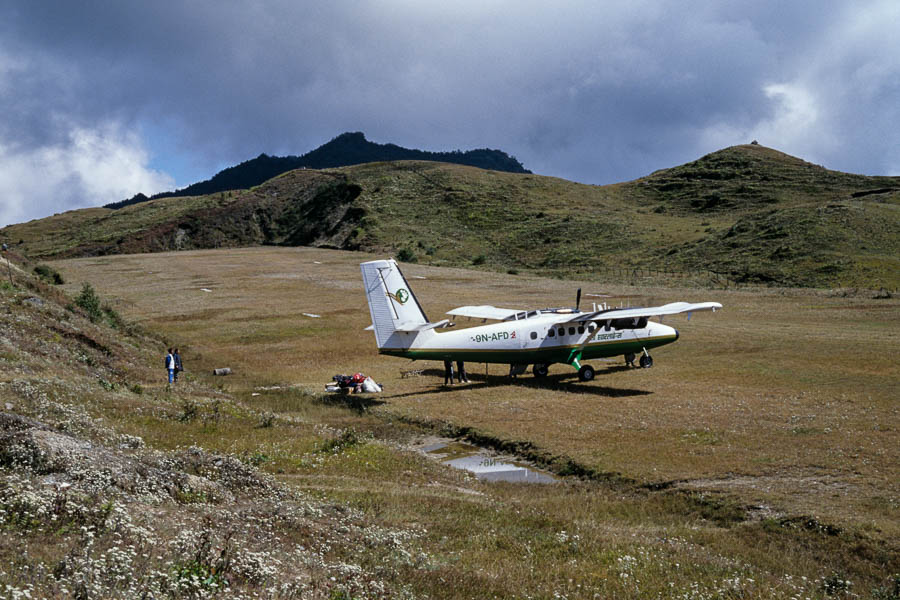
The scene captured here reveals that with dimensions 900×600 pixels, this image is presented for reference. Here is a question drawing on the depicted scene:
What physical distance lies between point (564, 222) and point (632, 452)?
103 meters

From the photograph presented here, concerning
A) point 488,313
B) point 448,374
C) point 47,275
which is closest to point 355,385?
point 448,374

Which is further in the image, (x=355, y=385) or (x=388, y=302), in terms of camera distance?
(x=355, y=385)

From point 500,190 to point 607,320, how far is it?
11589 cm

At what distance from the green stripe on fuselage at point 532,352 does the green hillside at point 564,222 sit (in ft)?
157

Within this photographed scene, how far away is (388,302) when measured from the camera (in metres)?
28.0

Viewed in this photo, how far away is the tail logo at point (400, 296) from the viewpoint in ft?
91.8

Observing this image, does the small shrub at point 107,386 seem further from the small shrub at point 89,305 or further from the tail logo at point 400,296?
the small shrub at point 89,305

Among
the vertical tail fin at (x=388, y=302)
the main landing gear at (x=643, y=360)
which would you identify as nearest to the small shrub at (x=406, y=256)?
the main landing gear at (x=643, y=360)

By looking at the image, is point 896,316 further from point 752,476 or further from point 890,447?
point 752,476

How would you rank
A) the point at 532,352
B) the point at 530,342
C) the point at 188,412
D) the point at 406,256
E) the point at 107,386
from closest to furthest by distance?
1. the point at 188,412
2. the point at 107,386
3. the point at 530,342
4. the point at 532,352
5. the point at 406,256

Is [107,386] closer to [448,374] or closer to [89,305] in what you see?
[448,374]

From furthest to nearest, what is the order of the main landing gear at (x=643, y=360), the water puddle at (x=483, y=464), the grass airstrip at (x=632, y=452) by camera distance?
the main landing gear at (x=643, y=360) → the water puddle at (x=483, y=464) → the grass airstrip at (x=632, y=452)

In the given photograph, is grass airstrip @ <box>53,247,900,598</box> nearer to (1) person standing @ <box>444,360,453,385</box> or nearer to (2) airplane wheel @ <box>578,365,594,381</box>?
(2) airplane wheel @ <box>578,365,594,381</box>

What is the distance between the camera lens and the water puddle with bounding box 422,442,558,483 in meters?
17.9
